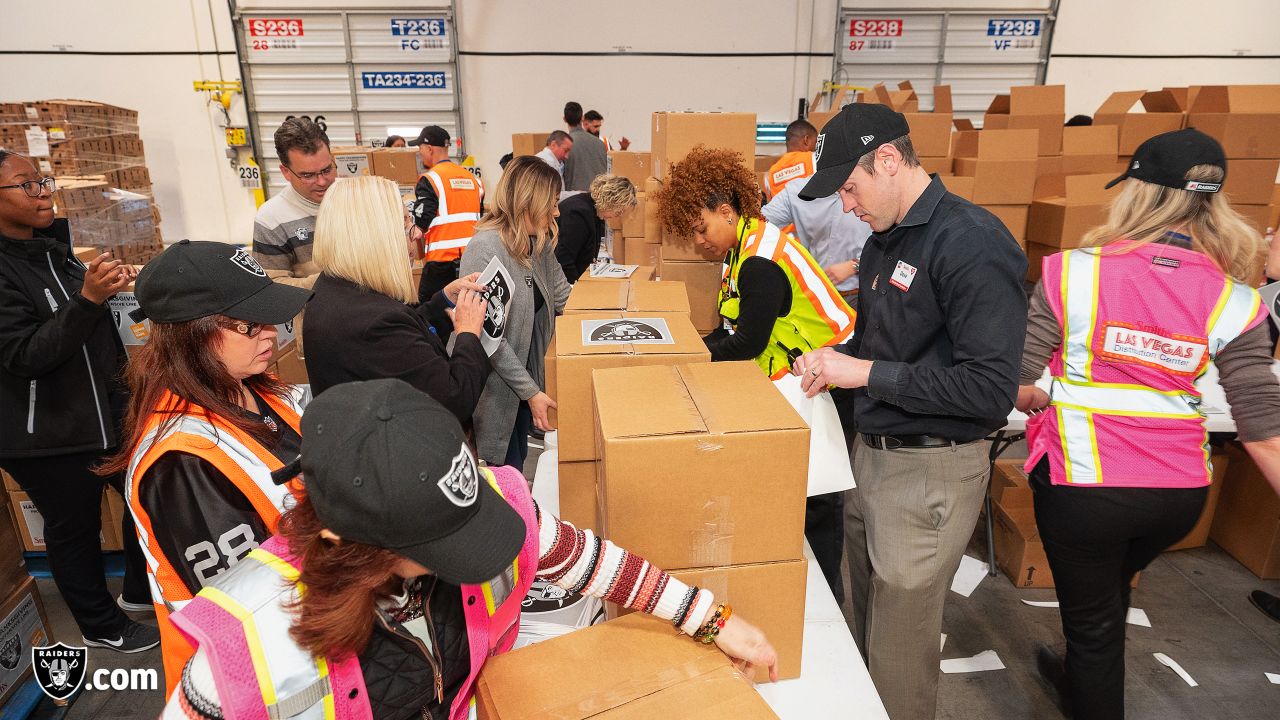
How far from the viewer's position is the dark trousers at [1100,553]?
5.18 ft

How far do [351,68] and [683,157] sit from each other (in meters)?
6.85

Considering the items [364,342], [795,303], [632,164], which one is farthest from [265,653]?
[632,164]

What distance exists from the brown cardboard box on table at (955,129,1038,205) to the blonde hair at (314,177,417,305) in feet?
14.6

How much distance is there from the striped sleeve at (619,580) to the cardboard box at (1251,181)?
17.8 ft

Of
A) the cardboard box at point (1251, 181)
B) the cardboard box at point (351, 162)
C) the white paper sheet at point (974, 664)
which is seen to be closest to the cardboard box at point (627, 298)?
the white paper sheet at point (974, 664)

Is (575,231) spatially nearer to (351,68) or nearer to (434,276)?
(434,276)

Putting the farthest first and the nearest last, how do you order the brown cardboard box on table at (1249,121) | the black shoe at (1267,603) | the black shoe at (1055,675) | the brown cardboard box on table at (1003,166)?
the brown cardboard box on table at (1003,166) → the brown cardboard box on table at (1249,121) → the black shoe at (1267,603) → the black shoe at (1055,675)

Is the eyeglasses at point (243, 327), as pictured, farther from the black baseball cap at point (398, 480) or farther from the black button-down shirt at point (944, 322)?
the black button-down shirt at point (944, 322)

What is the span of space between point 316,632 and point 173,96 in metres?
9.96

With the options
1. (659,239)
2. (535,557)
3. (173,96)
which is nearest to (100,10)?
(173,96)

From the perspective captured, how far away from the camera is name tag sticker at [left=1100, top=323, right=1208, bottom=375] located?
1.48 metres

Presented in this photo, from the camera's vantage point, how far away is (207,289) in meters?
1.17

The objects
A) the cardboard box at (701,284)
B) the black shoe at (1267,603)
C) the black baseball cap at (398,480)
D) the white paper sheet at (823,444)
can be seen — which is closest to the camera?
the black baseball cap at (398,480)

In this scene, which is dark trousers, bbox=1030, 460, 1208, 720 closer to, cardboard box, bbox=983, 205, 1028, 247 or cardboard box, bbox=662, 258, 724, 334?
cardboard box, bbox=662, 258, 724, 334
